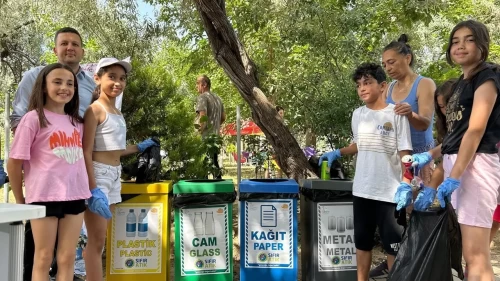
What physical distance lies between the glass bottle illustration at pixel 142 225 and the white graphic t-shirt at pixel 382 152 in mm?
1648

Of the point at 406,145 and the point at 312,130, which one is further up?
the point at 312,130

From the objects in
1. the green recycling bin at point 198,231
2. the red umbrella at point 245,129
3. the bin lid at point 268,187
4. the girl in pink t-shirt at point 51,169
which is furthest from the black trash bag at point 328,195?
the red umbrella at point 245,129

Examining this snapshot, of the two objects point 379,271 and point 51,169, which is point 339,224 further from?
point 51,169

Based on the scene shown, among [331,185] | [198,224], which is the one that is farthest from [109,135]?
[331,185]

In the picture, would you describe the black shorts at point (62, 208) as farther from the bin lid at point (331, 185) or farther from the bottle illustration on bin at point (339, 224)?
the bottle illustration on bin at point (339, 224)

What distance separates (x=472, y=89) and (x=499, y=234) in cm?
473

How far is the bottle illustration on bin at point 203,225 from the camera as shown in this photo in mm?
3598

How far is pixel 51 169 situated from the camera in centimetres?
254

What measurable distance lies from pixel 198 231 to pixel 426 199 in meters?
1.77

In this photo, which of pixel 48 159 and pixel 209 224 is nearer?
pixel 48 159

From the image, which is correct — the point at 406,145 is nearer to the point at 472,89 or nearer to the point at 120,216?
the point at 472,89

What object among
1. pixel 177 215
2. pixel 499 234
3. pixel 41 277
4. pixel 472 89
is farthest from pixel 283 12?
pixel 41 277

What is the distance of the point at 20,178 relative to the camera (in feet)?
8.38

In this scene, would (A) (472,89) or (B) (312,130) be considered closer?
(A) (472,89)
